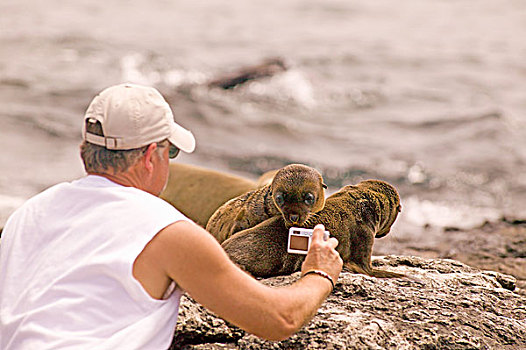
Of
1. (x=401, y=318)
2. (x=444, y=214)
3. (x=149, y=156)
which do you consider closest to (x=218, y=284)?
(x=149, y=156)

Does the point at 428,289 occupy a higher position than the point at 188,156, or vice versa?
the point at 428,289

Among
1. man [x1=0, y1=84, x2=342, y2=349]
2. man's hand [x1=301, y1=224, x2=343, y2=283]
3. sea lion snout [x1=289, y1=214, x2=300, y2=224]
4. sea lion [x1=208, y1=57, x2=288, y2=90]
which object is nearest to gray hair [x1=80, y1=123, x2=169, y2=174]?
man [x1=0, y1=84, x2=342, y2=349]

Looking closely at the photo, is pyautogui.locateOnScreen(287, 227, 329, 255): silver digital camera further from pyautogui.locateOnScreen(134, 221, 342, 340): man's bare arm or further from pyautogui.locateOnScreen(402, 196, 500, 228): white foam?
pyautogui.locateOnScreen(402, 196, 500, 228): white foam

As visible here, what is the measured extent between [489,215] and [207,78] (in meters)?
8.35

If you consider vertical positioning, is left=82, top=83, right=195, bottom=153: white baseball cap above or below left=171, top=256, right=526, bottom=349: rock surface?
above

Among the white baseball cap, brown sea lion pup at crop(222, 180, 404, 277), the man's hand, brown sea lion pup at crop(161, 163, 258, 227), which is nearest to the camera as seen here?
the white baseball cap

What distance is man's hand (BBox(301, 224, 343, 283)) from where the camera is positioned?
9.93ft

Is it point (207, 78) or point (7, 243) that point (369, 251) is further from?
point (207, 78)

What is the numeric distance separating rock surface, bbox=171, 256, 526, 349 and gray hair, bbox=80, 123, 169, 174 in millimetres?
915

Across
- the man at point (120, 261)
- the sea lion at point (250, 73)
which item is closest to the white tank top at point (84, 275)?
the man at point (120, 261)

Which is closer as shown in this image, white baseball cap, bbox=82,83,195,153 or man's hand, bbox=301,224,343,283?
white baseball cap, bbox=82,83,195,153

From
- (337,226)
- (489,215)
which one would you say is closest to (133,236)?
(337,226)

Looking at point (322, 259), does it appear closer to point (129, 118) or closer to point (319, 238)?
point (319, 238)

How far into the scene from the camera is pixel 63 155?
484 inches
